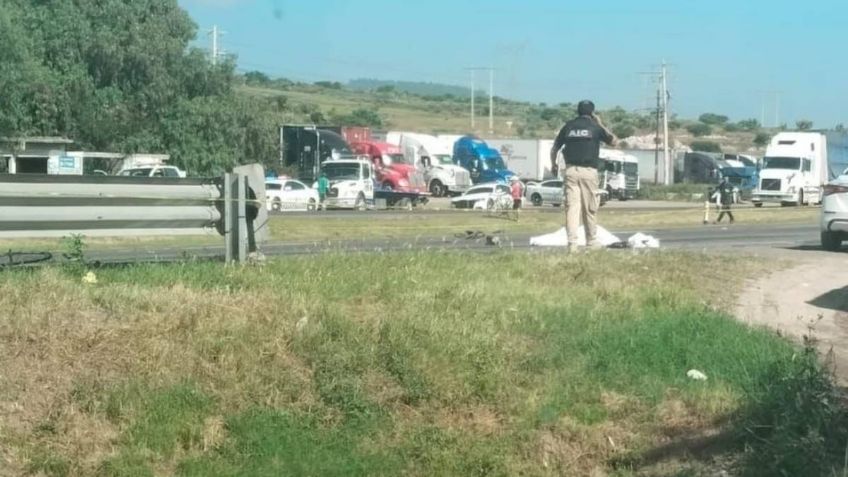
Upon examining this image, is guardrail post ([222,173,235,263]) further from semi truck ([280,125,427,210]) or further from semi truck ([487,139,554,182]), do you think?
semi truck ([487,139,554,182])

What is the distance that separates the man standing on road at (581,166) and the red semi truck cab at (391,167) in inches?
1757

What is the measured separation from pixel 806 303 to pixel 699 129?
6641 inches

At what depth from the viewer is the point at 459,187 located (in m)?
67.9

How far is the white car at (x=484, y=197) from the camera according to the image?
52188mm

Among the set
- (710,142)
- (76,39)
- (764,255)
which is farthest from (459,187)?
(710,142)

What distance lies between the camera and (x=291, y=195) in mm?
50156

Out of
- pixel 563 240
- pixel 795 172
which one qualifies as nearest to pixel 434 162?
pixel 795 172

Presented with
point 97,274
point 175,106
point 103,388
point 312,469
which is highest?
point 175,106

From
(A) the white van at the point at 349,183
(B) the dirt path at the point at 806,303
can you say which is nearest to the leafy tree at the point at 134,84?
(A) the white van at the point at 349,183

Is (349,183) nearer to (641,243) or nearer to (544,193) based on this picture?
(544,193)

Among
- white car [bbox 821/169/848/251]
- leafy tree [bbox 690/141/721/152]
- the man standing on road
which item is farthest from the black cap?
leafy tree [bbox 690/141/721/152]

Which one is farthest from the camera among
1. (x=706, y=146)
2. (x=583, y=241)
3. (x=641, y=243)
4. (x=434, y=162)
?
(x=706, y=146)

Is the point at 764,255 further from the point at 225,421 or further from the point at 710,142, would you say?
the point at 710,142

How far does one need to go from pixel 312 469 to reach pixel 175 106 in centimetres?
6198
